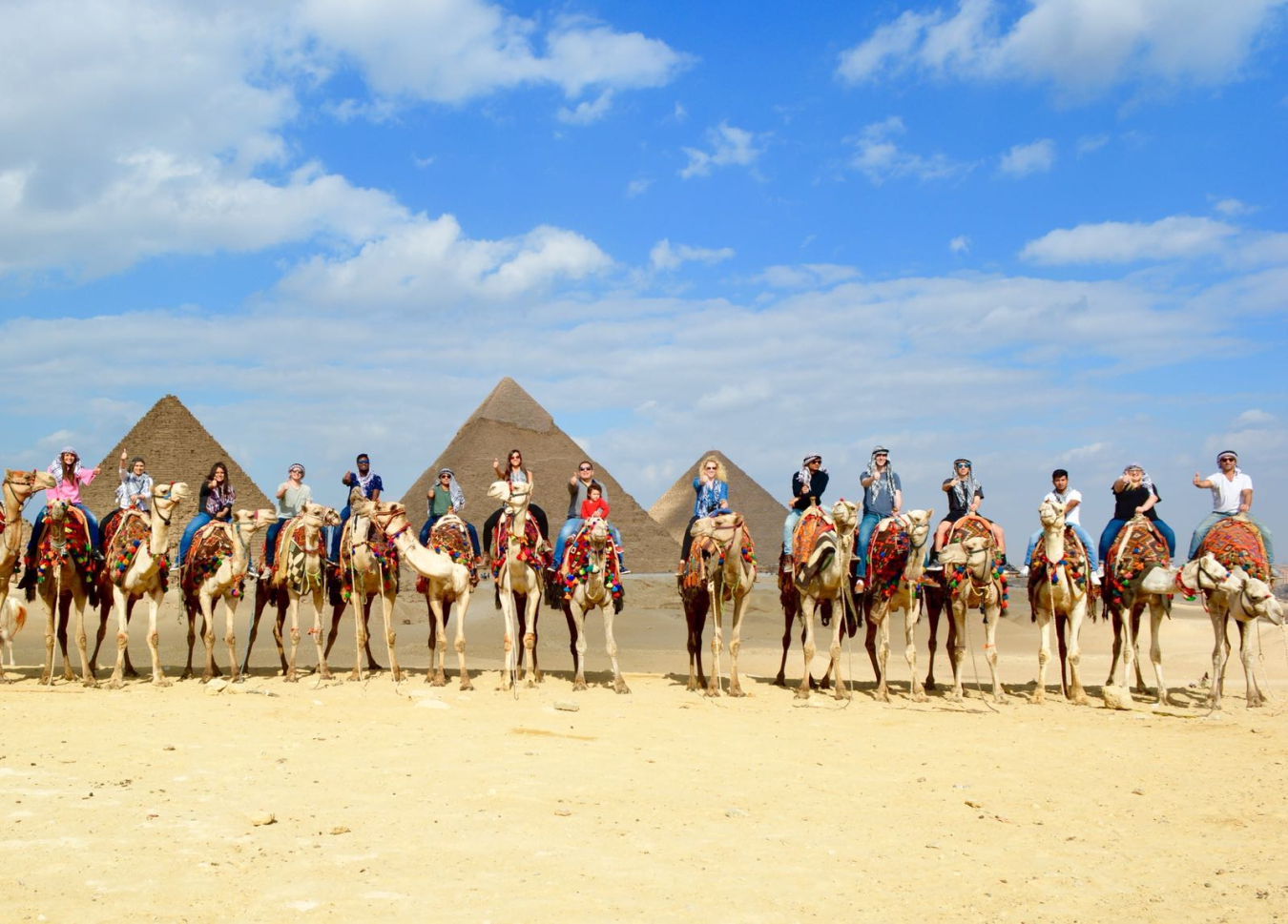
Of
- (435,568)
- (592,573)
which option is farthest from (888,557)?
(435,568)

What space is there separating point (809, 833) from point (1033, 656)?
15.2 metres

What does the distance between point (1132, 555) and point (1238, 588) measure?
1.09m

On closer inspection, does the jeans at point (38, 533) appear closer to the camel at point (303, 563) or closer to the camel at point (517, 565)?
the camel at point (303, 563)

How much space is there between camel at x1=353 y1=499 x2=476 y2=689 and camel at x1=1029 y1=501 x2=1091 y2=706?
5763 millimetres

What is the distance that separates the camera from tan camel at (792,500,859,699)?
33.1 ft

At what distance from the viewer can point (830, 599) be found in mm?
10719

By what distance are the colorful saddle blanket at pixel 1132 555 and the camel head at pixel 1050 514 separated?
0.94 metres

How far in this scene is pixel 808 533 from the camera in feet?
34.1

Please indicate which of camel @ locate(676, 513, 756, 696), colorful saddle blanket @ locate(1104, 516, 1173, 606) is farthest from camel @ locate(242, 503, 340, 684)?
colorful saddle blanket @ locate(1104, 516, 1173, 606)

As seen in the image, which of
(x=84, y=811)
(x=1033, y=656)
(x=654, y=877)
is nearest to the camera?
(x=654, y=877)

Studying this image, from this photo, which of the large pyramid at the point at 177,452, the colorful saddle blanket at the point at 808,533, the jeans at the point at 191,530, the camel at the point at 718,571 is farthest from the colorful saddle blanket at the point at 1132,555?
the large pyramid at the point at 177,452

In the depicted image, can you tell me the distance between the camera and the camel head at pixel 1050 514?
10.4 metres

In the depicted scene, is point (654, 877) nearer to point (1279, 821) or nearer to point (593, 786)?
point (593, 786)

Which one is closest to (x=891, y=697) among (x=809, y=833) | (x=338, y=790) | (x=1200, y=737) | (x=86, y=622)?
(x=1200, y=737)
